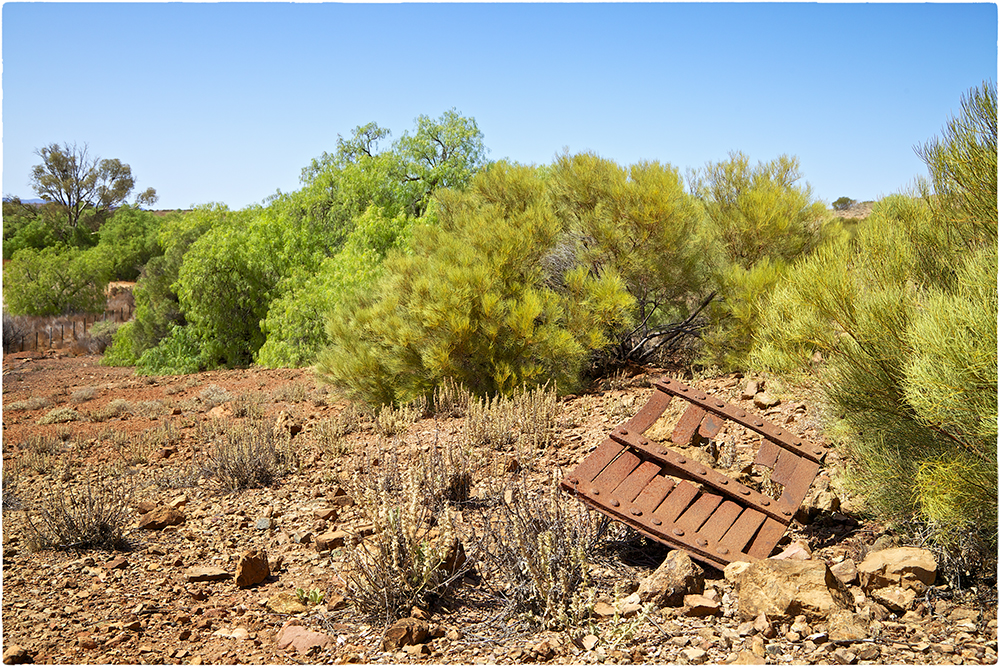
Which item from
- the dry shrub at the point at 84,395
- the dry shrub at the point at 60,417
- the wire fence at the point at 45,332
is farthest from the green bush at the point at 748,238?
the wire fence at the point at 45,332

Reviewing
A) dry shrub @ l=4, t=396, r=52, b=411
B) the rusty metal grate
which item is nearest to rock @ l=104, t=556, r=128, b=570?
the rusty metal grate

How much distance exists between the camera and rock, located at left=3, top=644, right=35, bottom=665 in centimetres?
322

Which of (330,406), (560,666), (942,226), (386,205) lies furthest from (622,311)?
(386,205)

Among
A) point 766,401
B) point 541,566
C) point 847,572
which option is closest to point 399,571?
point 541,566

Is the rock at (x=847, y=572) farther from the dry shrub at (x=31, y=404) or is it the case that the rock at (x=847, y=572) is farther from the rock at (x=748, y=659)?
the dry shrub at (x=31, y=404)

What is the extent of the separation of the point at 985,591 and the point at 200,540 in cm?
435

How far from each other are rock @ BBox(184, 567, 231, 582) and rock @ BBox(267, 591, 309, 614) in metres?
0.45

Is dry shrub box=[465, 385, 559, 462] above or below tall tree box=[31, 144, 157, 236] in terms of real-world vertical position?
below

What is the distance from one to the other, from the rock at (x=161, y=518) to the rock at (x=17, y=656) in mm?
1596

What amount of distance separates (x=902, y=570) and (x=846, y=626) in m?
0.56

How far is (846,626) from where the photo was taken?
298 centimetres

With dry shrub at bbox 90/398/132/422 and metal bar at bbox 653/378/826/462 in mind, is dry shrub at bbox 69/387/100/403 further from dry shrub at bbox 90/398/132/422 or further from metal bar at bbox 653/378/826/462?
metal bar at bbox 653/378/826/462

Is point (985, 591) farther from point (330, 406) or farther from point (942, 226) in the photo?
point (330, 406)

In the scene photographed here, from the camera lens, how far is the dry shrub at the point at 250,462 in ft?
18.7
